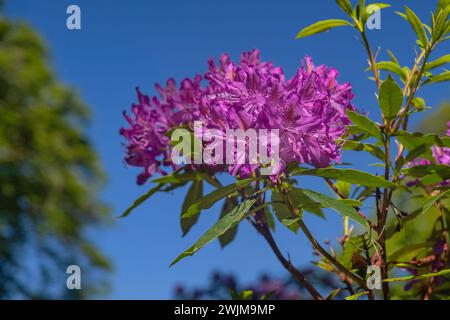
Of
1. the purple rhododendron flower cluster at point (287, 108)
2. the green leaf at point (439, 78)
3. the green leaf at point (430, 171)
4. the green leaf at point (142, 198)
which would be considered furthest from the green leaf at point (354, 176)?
the green leaf at point (142, 198)

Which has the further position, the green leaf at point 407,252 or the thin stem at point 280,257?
the green leaf at point 407,252

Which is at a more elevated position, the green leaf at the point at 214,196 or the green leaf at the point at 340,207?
the green leaf at the point at 214,196

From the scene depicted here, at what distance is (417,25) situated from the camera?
3.28ft

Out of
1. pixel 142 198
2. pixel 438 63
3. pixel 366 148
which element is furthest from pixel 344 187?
pixel 142 198

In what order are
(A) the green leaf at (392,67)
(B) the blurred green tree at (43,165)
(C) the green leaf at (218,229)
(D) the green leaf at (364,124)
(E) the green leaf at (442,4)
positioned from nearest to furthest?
(C) the green leaf at (218,229) < (D) the green leaf at (364,124) < (E) the green leaf at (442,4) < (A) the green leaf at (392,67) < (B) the blurred green tree at (43,165)

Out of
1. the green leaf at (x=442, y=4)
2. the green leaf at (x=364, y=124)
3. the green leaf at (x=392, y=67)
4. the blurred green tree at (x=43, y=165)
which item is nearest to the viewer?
the green leaf at (x=364, y=124)

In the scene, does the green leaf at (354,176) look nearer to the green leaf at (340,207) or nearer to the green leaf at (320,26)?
the green leaf at (340,207)

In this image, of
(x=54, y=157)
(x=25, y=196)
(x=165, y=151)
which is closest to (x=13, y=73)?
(x=54, y=157)

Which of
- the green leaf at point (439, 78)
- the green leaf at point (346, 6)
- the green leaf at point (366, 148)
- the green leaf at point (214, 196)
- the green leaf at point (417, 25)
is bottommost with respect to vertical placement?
the green leaf at point (214, 196)

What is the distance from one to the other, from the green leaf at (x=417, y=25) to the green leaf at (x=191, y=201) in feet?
1.83

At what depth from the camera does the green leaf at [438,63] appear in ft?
3.42

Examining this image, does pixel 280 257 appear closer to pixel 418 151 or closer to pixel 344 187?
pixel 344 187

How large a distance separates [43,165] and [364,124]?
1094 cm
